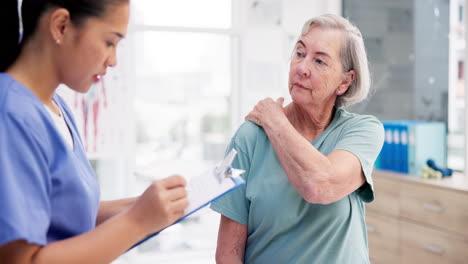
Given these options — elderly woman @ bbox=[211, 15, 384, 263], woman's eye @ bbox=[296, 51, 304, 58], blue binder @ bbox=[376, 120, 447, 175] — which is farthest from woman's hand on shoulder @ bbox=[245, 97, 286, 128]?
blue binder @ bbox=[376, 120, 447, 175]

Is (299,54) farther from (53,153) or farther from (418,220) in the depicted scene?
(418,220)

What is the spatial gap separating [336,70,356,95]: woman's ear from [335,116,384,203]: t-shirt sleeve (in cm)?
12

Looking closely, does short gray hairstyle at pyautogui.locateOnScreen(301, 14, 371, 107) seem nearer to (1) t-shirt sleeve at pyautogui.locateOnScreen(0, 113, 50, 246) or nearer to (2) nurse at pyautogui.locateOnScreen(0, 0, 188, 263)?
(2) nurse at pyautogui.locateOnScreen(0, 0, 188, 263)

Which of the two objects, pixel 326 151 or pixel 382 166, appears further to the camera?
pixel 382 166

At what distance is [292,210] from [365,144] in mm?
303

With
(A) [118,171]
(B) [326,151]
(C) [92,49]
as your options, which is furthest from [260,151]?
(A) [118,171]

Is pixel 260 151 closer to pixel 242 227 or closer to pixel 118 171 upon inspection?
pixel 242 227

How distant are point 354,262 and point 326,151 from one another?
34cm

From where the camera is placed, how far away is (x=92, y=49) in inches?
31.8

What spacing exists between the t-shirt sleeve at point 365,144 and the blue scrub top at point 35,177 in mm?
834

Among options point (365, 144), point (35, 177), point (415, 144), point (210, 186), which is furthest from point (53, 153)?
point (415, 144)

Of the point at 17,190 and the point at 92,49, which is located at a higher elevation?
the point at 92,49

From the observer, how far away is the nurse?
0.72 m

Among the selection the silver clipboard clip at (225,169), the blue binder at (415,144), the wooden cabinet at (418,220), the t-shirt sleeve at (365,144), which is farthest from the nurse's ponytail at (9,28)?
the blue binder at (415,144)
